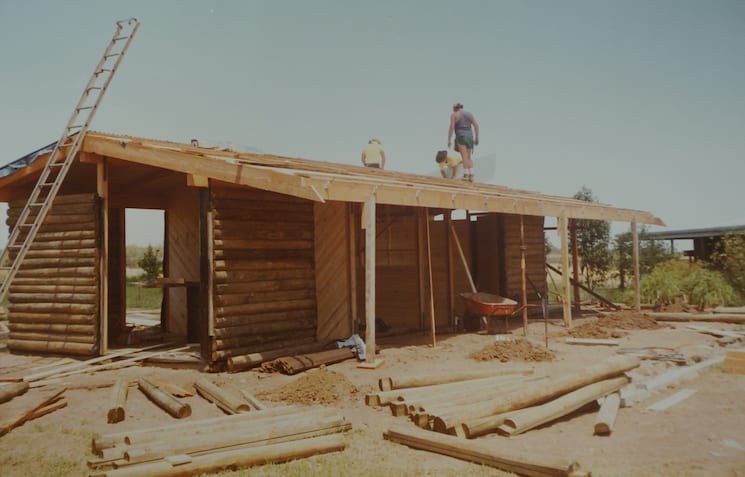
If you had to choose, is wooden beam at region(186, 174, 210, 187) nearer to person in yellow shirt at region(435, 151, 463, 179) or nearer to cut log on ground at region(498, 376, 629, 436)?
cut log on ground at region(498, 376, 629, 436)

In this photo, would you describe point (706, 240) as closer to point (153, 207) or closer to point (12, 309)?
point (153, 207)

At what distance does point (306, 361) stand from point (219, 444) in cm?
A: 387

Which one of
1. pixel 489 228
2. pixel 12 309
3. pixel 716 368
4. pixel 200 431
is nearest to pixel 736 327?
pixel 716 368

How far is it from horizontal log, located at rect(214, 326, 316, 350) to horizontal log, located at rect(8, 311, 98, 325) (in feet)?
8.84

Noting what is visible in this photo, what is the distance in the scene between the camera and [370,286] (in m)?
8.61

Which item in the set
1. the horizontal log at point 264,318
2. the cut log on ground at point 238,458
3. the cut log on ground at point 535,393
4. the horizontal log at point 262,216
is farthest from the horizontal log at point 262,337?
the cut log on ground at point 535,393

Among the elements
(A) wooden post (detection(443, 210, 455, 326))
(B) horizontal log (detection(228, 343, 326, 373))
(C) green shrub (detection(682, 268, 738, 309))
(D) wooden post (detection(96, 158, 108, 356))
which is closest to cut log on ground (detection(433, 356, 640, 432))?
(B) horizontal log (detection(228, 343, 326, 373))

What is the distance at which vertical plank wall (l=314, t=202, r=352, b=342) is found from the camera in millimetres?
10508

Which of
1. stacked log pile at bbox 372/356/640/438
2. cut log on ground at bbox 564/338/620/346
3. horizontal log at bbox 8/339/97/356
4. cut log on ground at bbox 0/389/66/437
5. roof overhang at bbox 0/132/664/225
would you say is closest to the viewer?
stacked log pile at bbox 372/356/640/438

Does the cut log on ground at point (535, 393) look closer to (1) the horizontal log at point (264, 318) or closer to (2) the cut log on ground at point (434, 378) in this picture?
Answer: (2) the cut log on ground at point (434, 378)

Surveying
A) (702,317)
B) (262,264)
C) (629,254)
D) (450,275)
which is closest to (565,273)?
(450,275)

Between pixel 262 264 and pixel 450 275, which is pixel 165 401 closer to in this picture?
pixel 262 264

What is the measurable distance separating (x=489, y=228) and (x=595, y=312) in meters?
4.77

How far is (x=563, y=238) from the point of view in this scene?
12.9 m
